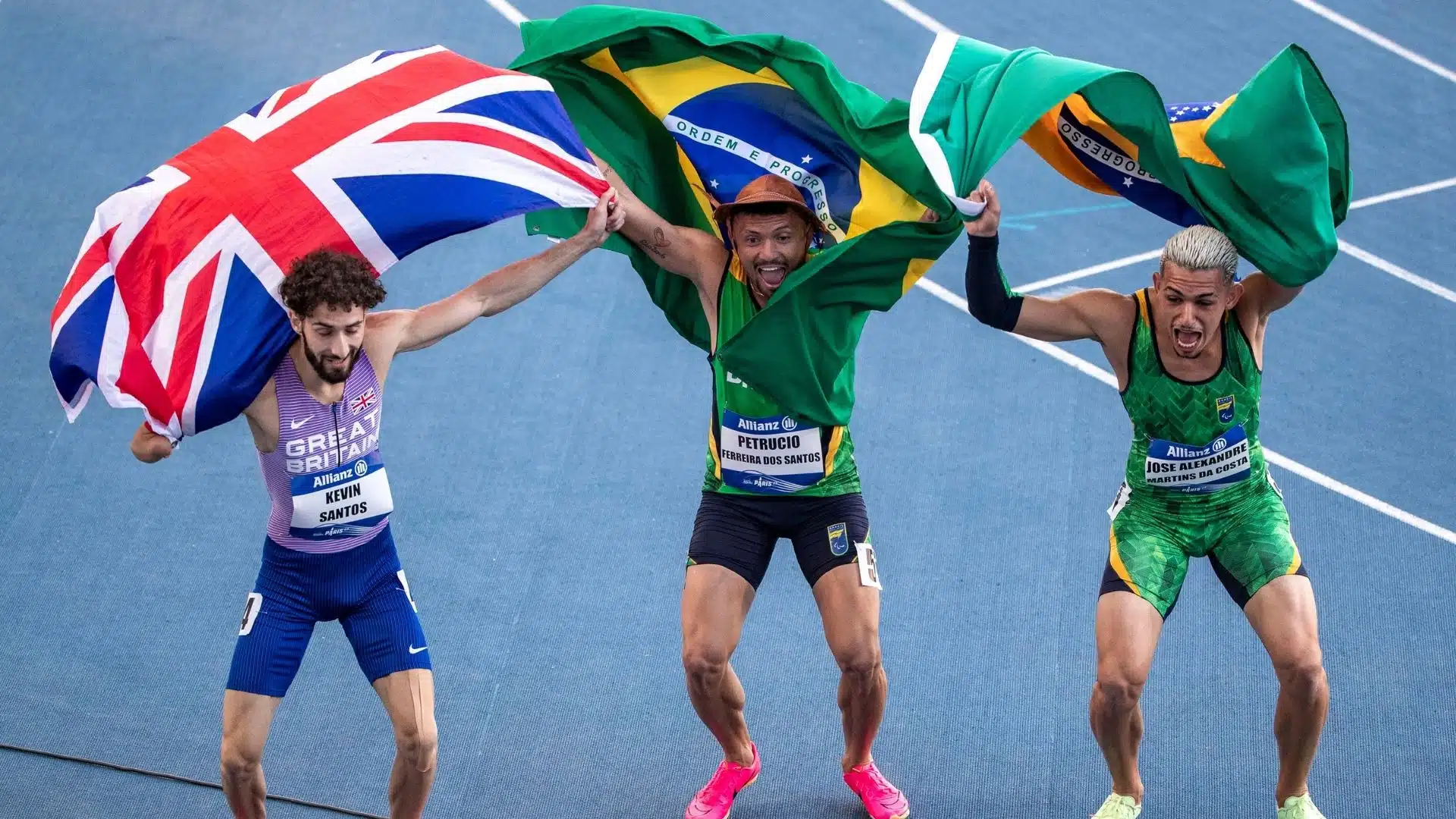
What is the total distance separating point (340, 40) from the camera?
9.22m

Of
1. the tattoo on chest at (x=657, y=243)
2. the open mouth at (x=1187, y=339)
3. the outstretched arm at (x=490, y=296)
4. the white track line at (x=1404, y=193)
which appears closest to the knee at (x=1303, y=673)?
the open mouth at (x=1187, y=339)

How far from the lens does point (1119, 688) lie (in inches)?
190

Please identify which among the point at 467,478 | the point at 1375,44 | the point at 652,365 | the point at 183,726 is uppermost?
the point at 1375,44

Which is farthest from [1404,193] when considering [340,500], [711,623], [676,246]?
[340,500]

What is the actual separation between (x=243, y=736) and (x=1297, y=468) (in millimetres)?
4456

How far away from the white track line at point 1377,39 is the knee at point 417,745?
7276 millimetres

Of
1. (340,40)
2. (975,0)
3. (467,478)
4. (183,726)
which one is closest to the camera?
(183,726)

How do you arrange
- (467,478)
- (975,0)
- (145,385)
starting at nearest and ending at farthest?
(145,385)
(467,478)
(975,0)

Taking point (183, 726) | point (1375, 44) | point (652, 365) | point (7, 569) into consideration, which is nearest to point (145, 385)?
point (183, 726)

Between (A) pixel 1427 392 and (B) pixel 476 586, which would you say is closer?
(B) pixel 476 586

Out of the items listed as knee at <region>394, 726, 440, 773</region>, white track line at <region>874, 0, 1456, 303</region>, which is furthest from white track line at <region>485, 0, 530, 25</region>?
knee at <region>394, 726, 440, 773</region>

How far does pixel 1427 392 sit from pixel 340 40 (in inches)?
235

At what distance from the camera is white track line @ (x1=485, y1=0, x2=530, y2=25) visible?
959 cm

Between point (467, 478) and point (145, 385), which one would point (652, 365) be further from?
point (145, 385)
